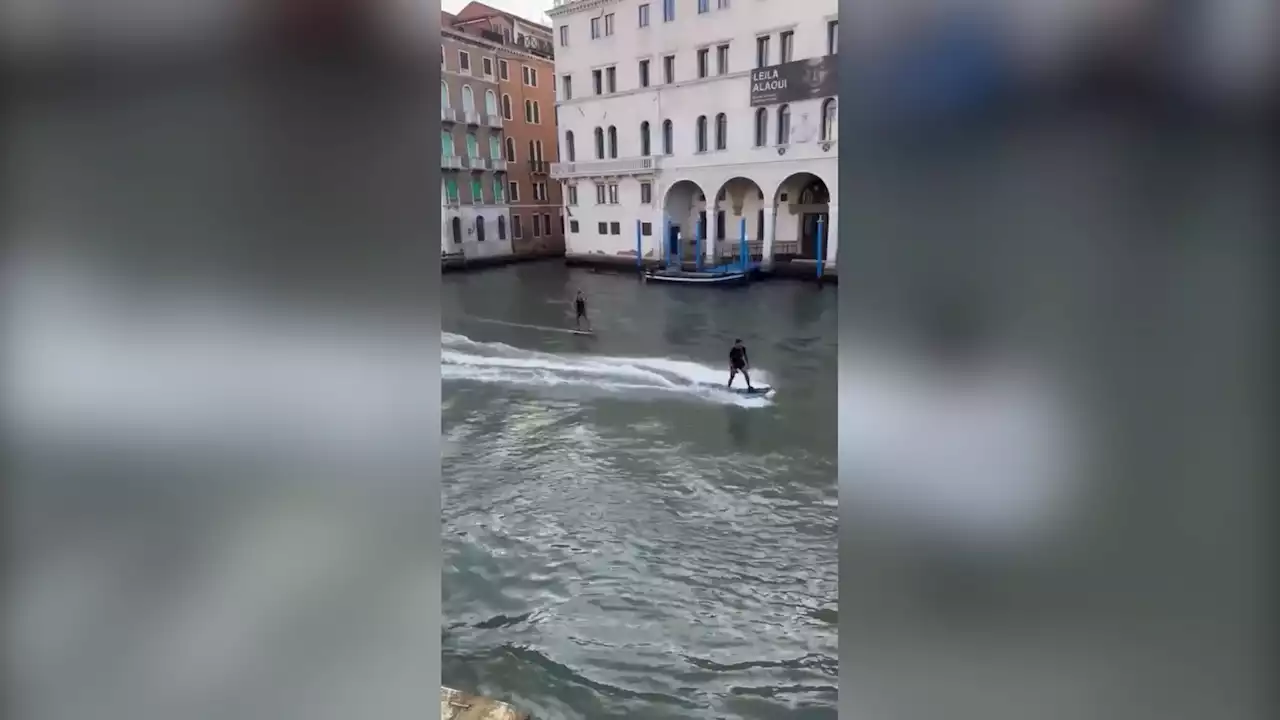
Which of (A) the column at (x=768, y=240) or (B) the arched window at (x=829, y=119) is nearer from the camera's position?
(B) the arched window at (x=829, y=119)

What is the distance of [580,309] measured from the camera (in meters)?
2.40

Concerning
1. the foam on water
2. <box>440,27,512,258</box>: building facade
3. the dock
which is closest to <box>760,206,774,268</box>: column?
the foam on water

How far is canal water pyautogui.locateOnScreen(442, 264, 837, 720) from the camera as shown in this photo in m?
1.97

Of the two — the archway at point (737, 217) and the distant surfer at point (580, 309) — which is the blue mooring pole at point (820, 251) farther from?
the distant surfer at point (580, 309)

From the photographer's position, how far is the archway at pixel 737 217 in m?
2.19

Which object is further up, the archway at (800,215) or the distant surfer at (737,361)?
the archway at (800,215)

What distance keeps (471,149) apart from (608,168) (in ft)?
1.48

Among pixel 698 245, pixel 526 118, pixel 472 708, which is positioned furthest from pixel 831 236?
pixel 472 708

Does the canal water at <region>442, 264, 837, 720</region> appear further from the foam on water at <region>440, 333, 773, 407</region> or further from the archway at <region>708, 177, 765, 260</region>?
the archway at <region>708, 177, 765, 260</region>

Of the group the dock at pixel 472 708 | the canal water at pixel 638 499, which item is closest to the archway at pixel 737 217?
the canal water at pixel 638 499

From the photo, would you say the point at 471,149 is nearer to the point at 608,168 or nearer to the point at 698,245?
the point at 608,168
